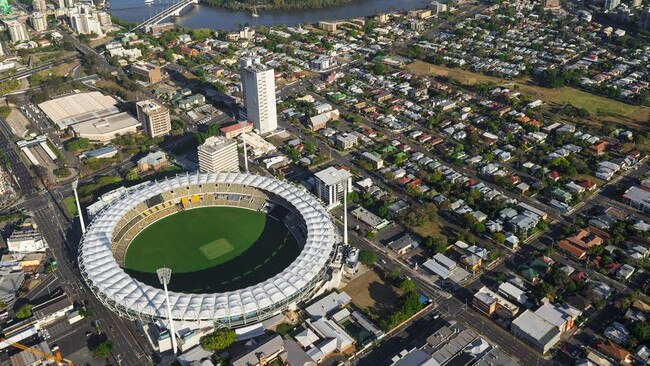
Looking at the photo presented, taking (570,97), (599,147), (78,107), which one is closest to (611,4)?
(570,97)

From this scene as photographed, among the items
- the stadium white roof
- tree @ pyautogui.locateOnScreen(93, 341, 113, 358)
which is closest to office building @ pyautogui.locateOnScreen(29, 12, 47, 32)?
the stadium white roof

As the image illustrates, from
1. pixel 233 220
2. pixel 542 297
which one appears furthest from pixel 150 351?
pixel 542 297

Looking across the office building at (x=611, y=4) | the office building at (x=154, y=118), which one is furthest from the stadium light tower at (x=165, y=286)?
the office building at (x=611, y=4)

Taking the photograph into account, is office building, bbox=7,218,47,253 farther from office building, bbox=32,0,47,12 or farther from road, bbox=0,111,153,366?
office building, bbox=32,0,47,12

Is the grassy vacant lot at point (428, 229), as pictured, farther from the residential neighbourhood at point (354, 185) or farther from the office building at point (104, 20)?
the office building at point (104, 20)

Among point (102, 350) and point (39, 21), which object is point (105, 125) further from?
point (39, 21)

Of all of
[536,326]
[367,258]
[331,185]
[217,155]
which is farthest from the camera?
[217,155]
